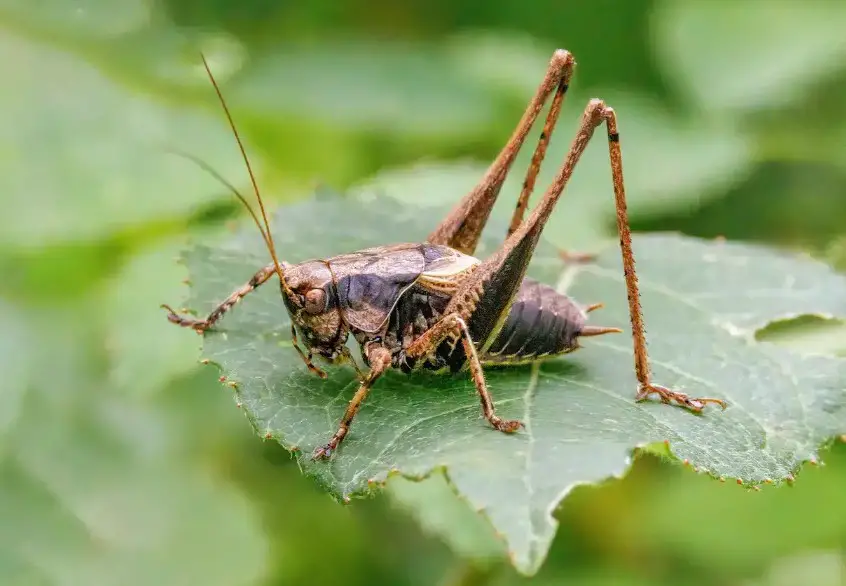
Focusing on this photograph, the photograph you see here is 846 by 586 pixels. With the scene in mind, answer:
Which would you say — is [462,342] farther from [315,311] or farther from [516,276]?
[315,311]

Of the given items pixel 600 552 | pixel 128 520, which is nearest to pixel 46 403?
pixel 128 520

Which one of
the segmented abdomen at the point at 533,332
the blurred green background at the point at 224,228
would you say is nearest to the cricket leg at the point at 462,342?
the segmented abdomen at the point at 533,332

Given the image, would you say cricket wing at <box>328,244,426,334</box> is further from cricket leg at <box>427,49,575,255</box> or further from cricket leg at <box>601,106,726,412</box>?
cricket leg at <box>601,106,726,412</box>

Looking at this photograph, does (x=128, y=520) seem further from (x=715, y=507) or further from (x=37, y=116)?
(x=715, y=507)

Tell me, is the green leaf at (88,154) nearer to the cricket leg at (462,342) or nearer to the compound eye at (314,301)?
the compound eye at (314,301)

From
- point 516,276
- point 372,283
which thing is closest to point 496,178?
point 516,276
